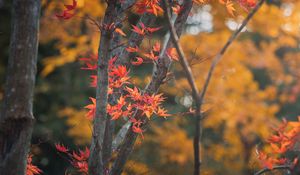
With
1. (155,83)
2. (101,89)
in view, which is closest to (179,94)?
(155,83)

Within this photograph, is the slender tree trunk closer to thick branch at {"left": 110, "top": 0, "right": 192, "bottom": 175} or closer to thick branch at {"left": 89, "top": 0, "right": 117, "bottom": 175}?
thick branch at {"left": 89, "top": 0, "right": 117, "bottom": 175}

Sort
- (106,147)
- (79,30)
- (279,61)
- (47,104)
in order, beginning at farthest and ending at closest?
(279,61) < (47,104) < (79,30) < (106,147)

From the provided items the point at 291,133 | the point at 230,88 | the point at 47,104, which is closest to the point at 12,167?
the point at 291,133

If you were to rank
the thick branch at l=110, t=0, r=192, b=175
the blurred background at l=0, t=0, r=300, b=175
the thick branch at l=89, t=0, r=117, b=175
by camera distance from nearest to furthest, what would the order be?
the thick branch at l=89, t=0, r=117, b=175 < the thick branch at l=110, t=0, r=192, b=175 < the blurred background at l=0, t=0, r=300, b=175

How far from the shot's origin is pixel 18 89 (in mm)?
2066

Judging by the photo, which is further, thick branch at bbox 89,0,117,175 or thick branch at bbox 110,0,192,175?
thick branch at bbox 110,0,192,175

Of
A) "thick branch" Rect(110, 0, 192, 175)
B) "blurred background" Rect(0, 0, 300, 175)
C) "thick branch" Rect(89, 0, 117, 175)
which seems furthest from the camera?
"blurred background" Rect(0, 0, 300, 175)

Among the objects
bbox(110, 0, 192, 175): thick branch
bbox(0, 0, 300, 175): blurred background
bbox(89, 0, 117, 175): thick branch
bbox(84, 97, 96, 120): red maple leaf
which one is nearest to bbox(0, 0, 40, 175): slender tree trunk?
bbox(89, 0, 117, 175): thick branch

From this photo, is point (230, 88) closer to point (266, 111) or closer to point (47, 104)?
point (266, 111)

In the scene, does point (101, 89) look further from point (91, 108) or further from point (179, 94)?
point (179, 94)

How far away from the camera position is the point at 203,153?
877 cm

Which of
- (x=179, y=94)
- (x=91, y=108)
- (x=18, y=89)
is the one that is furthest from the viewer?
(x=179, y=94)

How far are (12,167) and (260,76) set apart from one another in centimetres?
1184

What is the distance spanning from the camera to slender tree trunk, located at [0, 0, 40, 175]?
2059 mm
